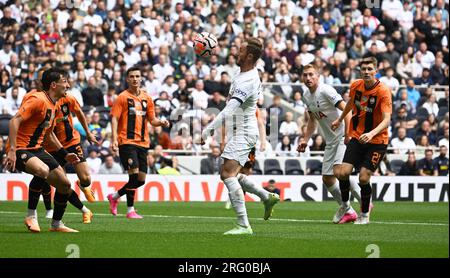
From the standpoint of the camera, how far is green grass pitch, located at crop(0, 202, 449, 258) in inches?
424

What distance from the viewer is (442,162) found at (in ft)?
86.6

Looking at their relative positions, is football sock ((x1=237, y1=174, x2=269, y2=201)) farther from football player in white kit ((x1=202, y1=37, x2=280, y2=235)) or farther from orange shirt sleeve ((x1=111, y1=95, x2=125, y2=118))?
orange shirt sleeve ((x1=111, y1=95, x2=125, y2=118))

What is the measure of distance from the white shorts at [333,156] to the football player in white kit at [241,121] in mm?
3439

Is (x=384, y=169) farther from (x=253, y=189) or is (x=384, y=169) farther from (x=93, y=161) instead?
(x=253, y=189)

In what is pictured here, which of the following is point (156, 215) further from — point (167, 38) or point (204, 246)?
point (167, 38)

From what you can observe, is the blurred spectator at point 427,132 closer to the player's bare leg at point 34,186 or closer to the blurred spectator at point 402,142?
the blurred spectator at point 402,142

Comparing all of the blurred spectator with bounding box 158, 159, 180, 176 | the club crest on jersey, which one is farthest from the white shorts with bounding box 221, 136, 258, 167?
the blurred spectator with bounding box 158, 159, 180, 176

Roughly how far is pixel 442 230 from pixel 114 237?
185 inches

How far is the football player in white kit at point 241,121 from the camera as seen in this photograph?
41.3 ft

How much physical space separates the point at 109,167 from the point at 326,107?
32.9 ft

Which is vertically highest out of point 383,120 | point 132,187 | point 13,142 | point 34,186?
point 383,120

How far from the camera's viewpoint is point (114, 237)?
494 inches

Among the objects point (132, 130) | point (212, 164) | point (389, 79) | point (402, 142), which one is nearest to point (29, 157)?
point (132, 130)
